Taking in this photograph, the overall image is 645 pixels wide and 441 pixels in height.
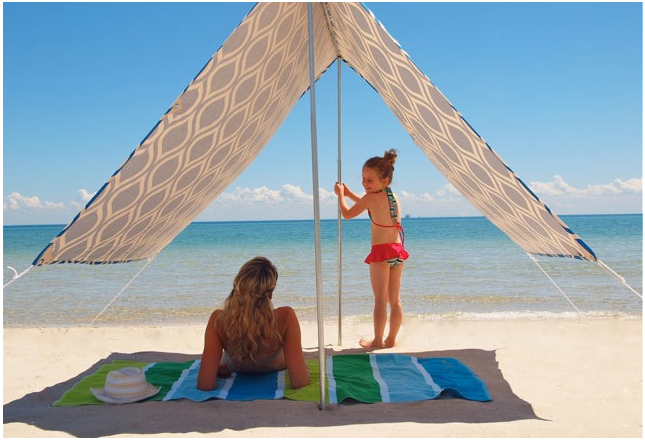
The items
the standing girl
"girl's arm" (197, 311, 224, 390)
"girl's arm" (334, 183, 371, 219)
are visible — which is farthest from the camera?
the standing girl

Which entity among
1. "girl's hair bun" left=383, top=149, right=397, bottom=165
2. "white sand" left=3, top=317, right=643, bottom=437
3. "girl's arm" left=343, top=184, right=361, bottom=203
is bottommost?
"white sand" left=3, top=317, right=643, bottom=437

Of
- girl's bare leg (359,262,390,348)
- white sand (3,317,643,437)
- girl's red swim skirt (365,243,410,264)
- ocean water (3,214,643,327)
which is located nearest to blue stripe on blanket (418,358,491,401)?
white sand (3,317,643,437)

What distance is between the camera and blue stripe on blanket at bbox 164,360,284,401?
3.11 m

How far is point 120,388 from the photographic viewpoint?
3123mm

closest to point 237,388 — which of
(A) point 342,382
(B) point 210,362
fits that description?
(B) point 210,362

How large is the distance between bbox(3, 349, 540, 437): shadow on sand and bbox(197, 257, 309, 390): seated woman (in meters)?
0.25

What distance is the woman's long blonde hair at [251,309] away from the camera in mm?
3152

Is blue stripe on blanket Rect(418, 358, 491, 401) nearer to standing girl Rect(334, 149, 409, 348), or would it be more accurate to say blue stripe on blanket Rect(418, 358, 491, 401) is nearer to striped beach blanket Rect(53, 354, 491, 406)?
striped beach blanket Rect(53, 354, 491, 406)

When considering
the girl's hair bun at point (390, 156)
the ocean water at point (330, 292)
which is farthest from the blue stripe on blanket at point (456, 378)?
the ocean water at point (330, 292)

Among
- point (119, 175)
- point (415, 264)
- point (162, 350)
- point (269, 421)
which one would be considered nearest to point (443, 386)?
point (269, 421)

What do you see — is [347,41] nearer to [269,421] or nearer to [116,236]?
[116,236]

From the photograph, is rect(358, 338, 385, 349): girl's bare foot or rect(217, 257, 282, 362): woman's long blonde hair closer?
rect(217, 257, 282, 362): woman's long blonde hair

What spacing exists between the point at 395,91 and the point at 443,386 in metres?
1.73

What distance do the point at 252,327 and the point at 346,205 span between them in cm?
123
